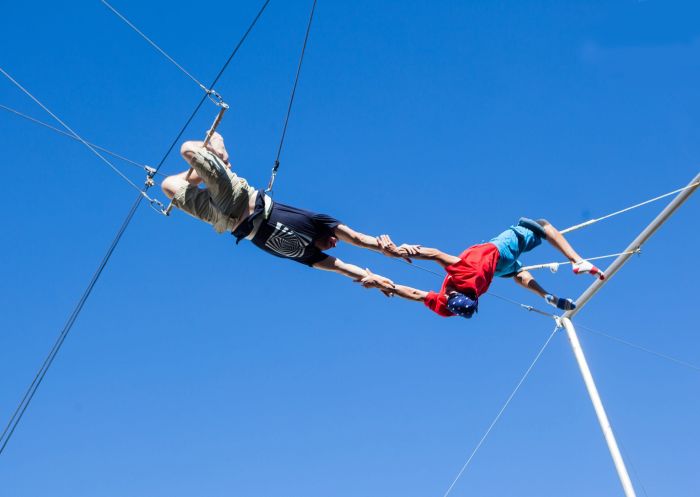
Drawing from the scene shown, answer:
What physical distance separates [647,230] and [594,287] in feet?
2.77

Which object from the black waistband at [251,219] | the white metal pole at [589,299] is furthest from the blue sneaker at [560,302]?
the black waistband at [251,219]

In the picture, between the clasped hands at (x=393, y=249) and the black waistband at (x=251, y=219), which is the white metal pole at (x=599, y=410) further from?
the black waistband at (x=251, y=219)

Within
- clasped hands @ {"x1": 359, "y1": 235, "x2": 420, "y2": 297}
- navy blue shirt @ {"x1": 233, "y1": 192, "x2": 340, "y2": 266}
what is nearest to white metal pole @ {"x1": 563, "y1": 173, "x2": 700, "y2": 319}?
clasped hands @ {"x1": 359, "y1": 235, "x2": 420, "y2": 297}

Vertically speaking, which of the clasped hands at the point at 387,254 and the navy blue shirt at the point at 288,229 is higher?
the navy blue shirt at the point at 288,229

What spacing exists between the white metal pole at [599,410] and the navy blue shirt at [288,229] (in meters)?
3.08

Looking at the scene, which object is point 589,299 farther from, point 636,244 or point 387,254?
point 387,254

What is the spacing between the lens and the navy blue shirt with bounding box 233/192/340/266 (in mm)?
8297

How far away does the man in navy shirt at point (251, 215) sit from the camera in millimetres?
8203

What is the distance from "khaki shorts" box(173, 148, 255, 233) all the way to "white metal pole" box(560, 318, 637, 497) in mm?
3881

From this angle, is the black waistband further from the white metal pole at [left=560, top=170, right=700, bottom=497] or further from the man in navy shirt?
the white metal pole at [left=560, top=170, right=700, bottom=497]

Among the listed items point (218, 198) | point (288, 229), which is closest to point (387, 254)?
point (288, 229)

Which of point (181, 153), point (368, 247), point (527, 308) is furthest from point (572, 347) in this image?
point (181, 153)

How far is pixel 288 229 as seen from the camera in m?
8.32

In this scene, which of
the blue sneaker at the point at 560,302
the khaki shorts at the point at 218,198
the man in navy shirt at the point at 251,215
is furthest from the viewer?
the blue sneaker at the point at 560,302
